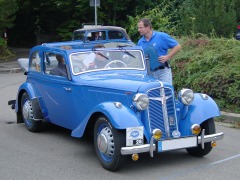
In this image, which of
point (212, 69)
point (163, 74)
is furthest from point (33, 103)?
point (212, 69)

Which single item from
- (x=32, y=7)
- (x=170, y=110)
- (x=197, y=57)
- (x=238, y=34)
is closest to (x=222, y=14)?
(x=238, y=34)

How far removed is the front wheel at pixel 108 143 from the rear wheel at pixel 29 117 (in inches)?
89.3

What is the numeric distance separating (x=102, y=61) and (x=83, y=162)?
1659mm

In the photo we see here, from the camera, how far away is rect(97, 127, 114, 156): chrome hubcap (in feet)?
19.7

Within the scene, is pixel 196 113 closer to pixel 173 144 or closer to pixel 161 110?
pixel 161 110

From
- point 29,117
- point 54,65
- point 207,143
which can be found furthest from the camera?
point 29,117

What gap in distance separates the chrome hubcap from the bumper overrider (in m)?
0.36

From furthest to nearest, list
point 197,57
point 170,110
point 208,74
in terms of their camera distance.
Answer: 1. point 197,57
2. point 208,74
3. point 170,110

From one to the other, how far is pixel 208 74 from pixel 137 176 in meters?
4.76

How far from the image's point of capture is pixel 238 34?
60.3 feet

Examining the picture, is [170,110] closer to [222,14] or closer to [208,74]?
[208,74]

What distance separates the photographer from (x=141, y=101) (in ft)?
19.5

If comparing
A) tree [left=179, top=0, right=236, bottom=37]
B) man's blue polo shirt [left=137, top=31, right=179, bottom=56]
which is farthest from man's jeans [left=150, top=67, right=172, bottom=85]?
tree [left=179, top=0, right=236, bottom=37]

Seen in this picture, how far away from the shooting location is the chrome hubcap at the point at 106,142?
6.00 metres
